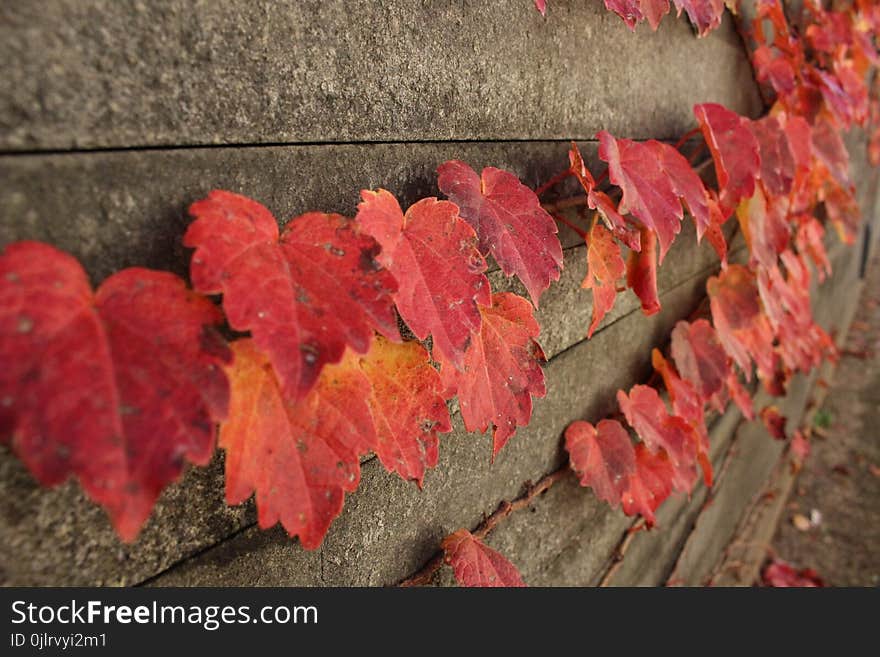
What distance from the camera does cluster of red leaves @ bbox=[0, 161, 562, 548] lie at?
410mm

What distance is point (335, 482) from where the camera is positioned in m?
0.59

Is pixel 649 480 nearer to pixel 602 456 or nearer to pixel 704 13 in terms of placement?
pixel 602 456

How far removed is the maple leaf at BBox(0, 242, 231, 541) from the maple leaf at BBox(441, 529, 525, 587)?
1.88 ft

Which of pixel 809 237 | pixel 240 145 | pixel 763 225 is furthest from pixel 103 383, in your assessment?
pixel 809 237

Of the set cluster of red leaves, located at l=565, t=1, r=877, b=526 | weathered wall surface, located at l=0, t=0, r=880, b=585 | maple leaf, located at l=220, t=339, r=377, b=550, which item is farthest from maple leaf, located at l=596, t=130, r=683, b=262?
maple leaf, located at l=220, t=339, r=377, b=550

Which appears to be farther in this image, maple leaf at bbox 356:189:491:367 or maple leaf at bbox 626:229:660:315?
maple leaf at bbox 626:229:660:315

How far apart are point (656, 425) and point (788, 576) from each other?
1752mm

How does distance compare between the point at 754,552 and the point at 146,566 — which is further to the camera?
the point at 754,552

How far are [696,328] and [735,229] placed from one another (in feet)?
1.47

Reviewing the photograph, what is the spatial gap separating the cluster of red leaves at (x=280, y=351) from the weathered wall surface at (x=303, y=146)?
0.05m

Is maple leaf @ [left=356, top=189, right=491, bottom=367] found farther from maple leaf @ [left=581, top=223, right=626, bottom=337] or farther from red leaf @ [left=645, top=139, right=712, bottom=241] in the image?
red leaf @ [left=645, top=139, right=712, bottom=241]
